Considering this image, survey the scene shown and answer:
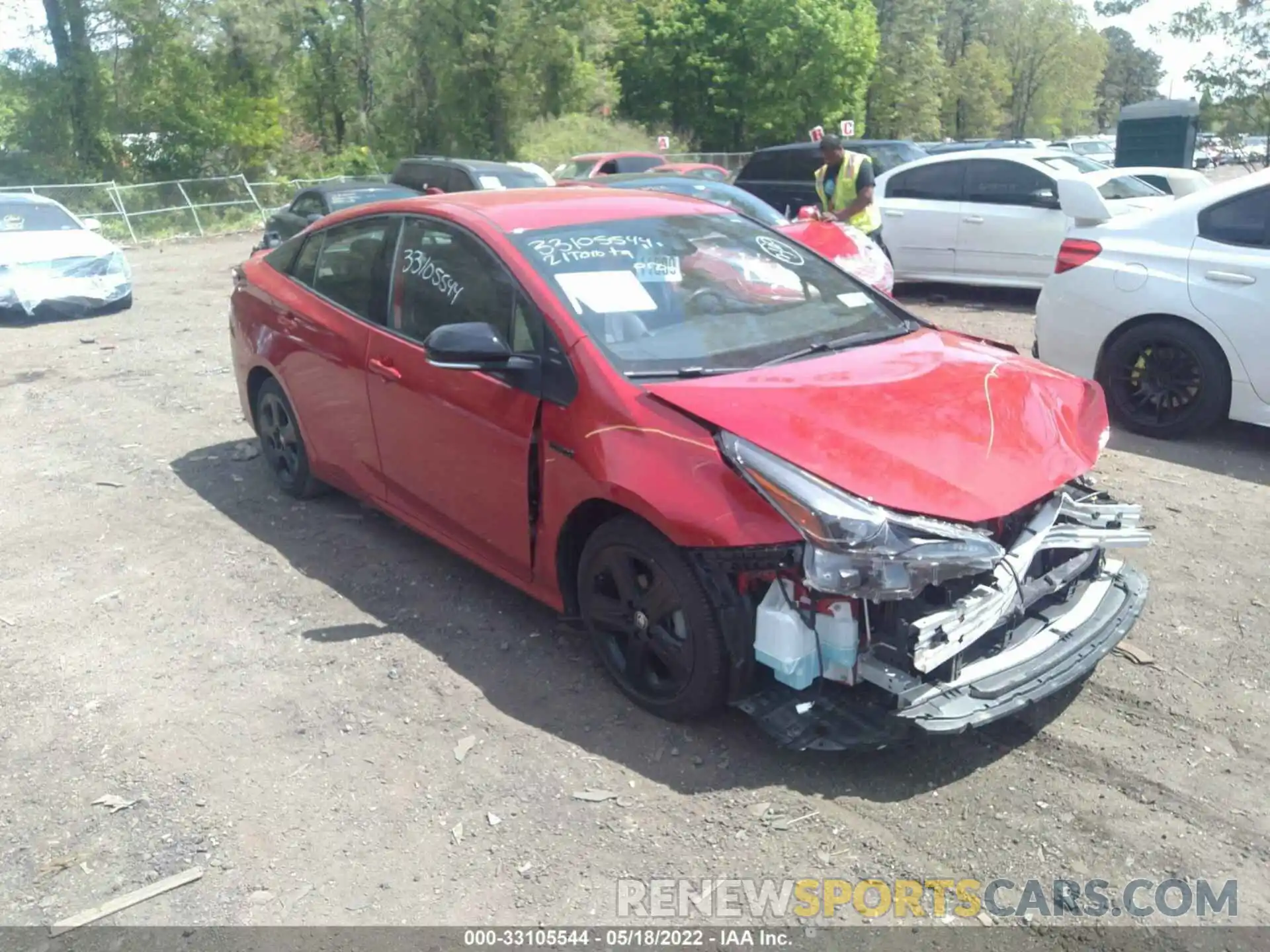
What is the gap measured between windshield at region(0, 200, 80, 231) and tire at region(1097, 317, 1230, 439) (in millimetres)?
12525

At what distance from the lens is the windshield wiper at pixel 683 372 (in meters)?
3.89

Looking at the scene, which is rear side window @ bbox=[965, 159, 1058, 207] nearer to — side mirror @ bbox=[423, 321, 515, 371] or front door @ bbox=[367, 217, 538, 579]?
front door @ bbox=[367, 217, 538, 579]

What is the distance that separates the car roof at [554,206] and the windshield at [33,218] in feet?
34.7

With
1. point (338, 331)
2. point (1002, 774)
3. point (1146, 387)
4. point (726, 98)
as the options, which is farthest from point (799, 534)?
point (726, 98)

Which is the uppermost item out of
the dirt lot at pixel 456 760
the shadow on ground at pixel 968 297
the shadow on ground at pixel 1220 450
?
the dirt lot at pixel 456 760

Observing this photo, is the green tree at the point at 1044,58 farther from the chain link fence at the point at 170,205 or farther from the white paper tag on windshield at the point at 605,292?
the white paper tag on windshield at the point at 605,292

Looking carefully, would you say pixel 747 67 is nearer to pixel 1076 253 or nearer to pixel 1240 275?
pixel 1076 253

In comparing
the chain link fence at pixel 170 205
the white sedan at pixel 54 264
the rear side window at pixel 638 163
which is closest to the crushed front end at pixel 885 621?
the white sedan at pixel 54 264

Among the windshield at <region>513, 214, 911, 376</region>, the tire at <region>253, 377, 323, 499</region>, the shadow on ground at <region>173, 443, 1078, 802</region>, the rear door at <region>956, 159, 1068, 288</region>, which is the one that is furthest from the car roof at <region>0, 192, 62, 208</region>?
the windshield at <region>513, 214, 911, 376</region>

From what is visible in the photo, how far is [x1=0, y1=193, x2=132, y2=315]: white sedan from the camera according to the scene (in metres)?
13.1

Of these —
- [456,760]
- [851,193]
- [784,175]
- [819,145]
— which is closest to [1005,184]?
[851,193]

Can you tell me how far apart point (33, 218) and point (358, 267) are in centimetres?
1080

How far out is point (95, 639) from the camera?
4.79m

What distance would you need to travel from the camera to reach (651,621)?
3777mm
